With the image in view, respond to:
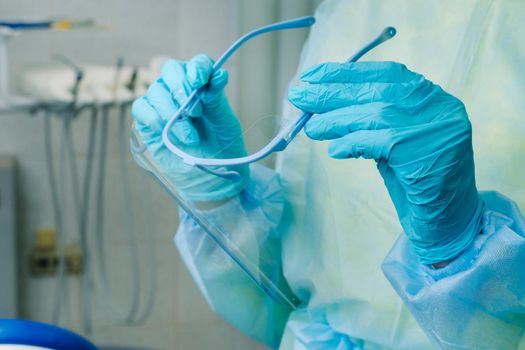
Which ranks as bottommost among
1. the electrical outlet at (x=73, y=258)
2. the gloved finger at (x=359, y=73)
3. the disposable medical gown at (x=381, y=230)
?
the electrical outlet at (x=73, y=258)

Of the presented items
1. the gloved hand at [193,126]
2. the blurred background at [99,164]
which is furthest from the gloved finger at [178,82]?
the blurred background at [99,164]

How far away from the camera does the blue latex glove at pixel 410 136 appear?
722 mm

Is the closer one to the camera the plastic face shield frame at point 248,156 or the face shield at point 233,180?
the plastic face shield frame at point 248,156

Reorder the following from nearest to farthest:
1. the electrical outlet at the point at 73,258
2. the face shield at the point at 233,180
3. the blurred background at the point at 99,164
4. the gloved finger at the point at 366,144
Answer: the gloved finger at the point at 366,144
the face shield at the point at 233,180
the blurred background at the point at 99,164
the electrical outlet at the point at 73,258

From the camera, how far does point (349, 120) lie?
740mm

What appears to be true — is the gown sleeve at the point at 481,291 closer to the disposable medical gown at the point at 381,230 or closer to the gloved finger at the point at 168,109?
the disposable medical gown at the point at 381,230

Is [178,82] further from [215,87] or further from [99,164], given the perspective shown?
[99,164]

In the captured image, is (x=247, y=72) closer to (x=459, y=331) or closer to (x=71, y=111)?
(x=71, y=111)

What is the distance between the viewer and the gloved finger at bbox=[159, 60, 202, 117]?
96cm

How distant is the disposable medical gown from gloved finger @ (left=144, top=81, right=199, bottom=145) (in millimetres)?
99

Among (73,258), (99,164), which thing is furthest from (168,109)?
(73,258)

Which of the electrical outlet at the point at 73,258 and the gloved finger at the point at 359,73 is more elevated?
the gloved finger at the point at 359,73

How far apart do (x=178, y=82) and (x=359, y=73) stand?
12.4 inches

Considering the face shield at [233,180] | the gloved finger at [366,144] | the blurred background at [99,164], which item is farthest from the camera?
the blurred background at [99,164]
